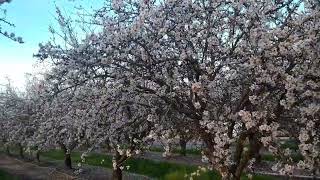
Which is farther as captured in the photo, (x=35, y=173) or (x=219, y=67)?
(x=35, y=173)

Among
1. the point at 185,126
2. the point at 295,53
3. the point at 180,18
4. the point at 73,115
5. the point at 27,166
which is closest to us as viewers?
the point at 295,53

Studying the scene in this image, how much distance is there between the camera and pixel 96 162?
88.0ft

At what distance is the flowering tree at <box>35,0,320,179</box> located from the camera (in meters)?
7.38

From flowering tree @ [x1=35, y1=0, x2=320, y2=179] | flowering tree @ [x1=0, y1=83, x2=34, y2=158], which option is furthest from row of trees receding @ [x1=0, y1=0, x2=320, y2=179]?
flowering tree @ [x1=0, y1=83, x2=34, y2=158]

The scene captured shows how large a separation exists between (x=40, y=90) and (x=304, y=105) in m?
4.37

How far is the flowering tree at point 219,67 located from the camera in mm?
7375

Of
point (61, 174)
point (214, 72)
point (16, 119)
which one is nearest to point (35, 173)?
point (61, 174)

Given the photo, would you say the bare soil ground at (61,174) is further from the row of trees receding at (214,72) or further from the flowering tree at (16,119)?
the row of trees receding at (214,72)

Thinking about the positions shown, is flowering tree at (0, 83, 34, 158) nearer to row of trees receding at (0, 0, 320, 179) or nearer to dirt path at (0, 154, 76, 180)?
dirt path at (0, 154, 76, 180)

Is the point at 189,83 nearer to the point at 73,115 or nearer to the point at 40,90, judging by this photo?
the point at 40,90

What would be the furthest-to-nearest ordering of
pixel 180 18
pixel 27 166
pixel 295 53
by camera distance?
1. pixel 27 166
2. pixel 180 18
3. pixel 295 53

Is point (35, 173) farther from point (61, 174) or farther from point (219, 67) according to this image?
point (219, 67)

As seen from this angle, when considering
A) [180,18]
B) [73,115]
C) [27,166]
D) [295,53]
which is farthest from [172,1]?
[27,166]

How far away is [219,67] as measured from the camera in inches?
335
